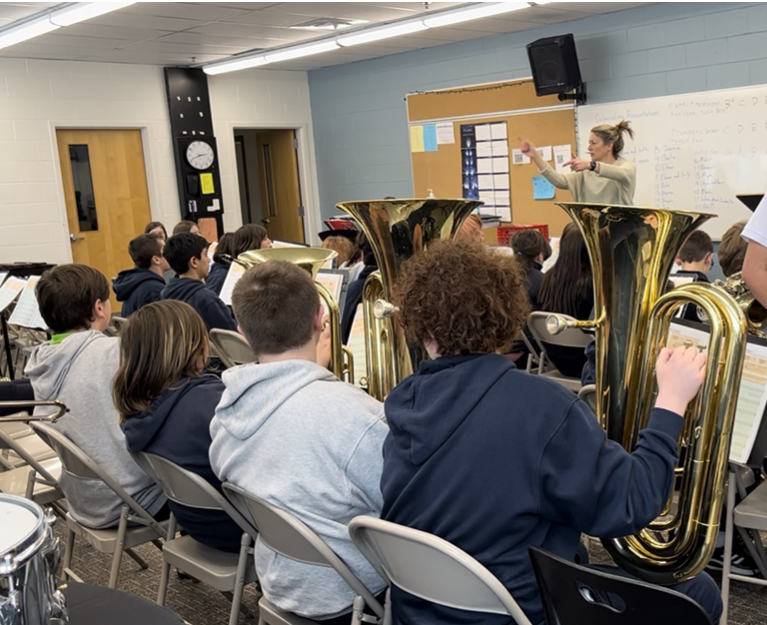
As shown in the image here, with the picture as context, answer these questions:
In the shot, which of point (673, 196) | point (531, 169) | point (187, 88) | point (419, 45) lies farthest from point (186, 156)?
point (673, 196)

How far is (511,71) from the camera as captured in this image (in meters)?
6.74

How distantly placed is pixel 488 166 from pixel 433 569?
603cm

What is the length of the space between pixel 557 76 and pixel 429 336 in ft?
16.9

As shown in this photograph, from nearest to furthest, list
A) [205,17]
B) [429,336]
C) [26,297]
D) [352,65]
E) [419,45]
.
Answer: [429,336] → [26,297] → [205,17] → [419,45] → [352,65]

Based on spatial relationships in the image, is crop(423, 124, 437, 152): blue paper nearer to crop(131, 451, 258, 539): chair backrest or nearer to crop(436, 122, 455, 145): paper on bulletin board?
crop(436, 122, 455, 145): paper on bulletin board

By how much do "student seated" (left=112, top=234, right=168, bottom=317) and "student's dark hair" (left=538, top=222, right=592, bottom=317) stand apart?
6.06 ft

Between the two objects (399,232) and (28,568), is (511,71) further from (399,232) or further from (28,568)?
(28,568)

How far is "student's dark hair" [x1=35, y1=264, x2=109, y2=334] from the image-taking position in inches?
96.7

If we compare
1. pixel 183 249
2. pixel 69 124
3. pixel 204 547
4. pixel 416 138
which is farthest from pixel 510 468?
pixel 69 124

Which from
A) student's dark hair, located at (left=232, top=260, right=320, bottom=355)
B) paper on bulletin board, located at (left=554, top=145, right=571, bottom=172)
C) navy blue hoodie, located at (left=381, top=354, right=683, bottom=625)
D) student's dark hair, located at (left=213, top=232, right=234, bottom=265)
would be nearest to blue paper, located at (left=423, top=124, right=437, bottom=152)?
paper on bulletin board, located at (left=554, top=145, right=571, bottom=172)

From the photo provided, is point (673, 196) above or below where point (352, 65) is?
below

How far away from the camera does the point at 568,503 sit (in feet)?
4.02

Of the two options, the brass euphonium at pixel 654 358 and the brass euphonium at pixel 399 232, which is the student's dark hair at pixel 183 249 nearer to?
the brass euphonium at pixel 399 232

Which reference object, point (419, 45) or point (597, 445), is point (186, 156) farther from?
point (597, 445)
